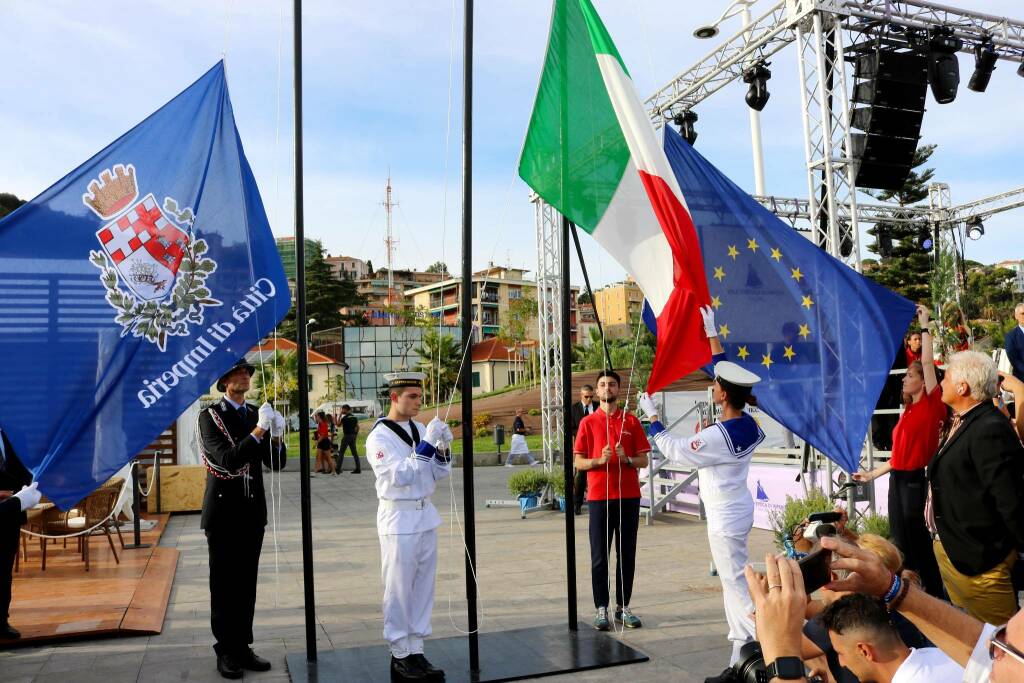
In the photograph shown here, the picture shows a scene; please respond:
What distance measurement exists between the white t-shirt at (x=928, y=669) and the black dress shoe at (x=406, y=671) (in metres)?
3.31

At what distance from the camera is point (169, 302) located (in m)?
4.73

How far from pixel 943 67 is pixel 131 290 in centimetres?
1169

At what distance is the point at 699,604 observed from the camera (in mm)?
6801

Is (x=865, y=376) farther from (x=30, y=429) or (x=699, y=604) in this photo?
(x=30, y=429)

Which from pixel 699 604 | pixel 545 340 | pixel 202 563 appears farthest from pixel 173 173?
pixel 545 340

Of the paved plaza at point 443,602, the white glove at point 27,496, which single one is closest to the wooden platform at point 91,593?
the paved plaza at point 443,602

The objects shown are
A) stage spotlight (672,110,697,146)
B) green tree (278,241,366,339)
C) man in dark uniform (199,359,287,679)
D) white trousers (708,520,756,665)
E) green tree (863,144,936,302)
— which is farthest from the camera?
green tree (278,241,366,339)

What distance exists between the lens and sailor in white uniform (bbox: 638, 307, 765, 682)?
185 inches

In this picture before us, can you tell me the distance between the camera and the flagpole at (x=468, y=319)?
5016 mm

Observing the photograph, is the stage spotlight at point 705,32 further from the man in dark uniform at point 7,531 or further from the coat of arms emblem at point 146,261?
the man in dark uniform at point 7,531

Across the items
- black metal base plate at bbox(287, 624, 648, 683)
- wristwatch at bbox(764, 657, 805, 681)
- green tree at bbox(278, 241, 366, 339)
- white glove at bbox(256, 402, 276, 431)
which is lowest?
black metal base plate at bbox(287, 624, 648, 683)

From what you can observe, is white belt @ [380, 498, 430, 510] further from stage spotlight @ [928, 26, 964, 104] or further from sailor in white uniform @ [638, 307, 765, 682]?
stage spotlight @ [928, 26, 964, 104]

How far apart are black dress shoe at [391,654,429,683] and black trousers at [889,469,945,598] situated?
378 centimetres

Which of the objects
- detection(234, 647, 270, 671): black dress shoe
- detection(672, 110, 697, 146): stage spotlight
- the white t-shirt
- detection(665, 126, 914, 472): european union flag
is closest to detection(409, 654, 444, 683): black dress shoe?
detection(234, 647, 270, 671): black dress shoe
